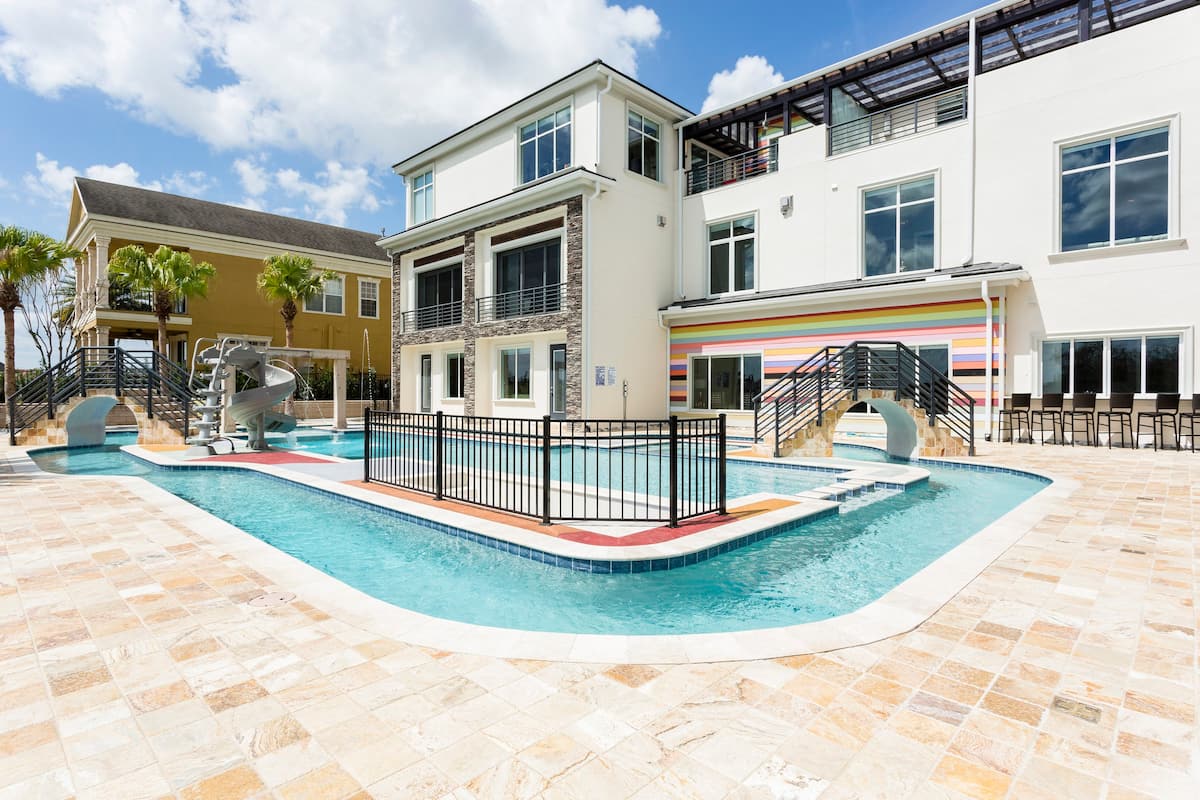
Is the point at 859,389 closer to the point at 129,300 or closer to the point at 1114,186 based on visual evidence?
the point at 1114,186

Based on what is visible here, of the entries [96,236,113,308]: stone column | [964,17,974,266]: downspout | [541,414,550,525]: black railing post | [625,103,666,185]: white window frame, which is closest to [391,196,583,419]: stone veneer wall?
[625,103,666,185]: white window frame

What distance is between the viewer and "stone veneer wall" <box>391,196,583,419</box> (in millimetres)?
17859

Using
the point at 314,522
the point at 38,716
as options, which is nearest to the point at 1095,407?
the point at 314,522

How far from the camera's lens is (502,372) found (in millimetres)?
21500

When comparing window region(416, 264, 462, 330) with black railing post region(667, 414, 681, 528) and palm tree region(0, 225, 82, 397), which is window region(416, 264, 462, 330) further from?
black railing post region(667, 414, 681, 528)

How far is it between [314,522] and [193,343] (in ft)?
81.9

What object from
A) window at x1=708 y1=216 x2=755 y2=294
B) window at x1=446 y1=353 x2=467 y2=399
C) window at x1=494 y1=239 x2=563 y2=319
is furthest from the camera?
window at x1=446 y1=353 x2=467 y2=399

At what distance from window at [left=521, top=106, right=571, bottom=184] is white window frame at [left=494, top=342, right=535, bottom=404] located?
232 inches

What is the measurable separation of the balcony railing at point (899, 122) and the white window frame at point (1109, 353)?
6.46m

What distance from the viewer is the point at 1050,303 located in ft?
45.2

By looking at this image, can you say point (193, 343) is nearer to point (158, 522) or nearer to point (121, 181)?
point (121, 181)

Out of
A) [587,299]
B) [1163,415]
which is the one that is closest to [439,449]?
[587,299]

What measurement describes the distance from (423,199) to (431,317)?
5340 millimetres

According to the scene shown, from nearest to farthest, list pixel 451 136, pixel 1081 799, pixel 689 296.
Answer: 1. pixel 1081 799
2. pixel 689 296
3. pixel 451 136
